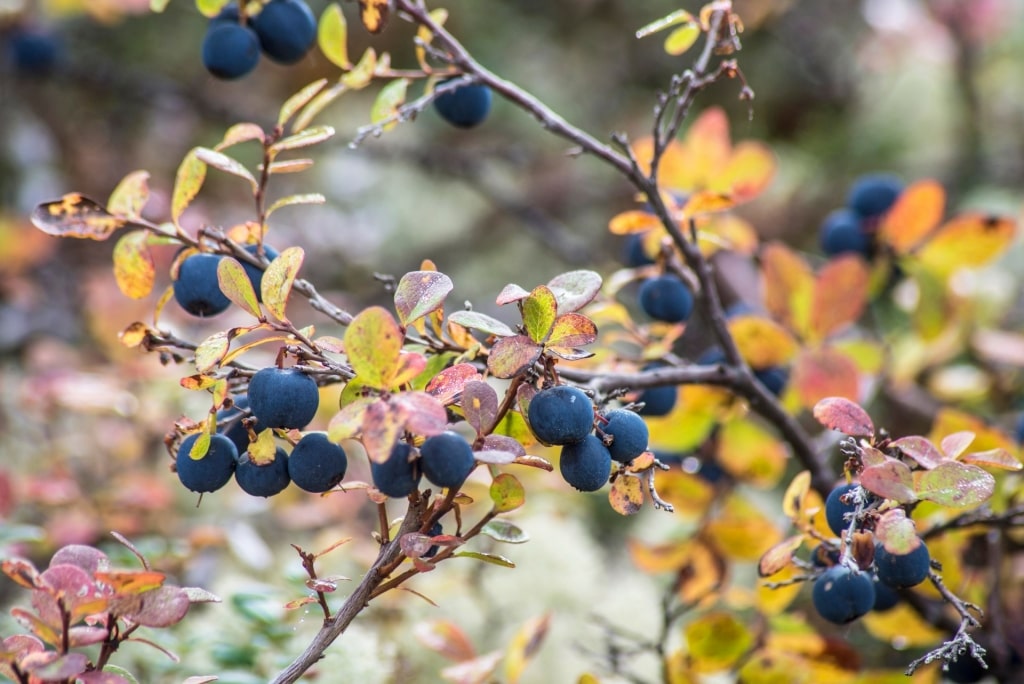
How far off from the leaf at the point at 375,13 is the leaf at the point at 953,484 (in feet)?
1.21

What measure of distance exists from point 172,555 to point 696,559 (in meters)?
0.42

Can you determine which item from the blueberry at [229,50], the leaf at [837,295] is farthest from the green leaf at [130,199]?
the leaf at [837,295]

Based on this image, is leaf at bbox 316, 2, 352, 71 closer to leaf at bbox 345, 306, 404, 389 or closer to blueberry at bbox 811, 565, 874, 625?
leaf at bbox 345, 306, 404, 389

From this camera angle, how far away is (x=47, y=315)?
130 centimetres

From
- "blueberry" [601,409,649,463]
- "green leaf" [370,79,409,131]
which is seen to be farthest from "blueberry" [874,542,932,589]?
"green leaf" [370,79,409,131]

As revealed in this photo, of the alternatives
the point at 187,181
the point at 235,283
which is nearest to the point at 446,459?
the point at 235,283

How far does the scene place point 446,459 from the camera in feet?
1.21

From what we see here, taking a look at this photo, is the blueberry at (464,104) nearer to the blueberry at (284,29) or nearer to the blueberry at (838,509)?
the blueberry at (284,29)

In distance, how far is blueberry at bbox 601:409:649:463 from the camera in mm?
419

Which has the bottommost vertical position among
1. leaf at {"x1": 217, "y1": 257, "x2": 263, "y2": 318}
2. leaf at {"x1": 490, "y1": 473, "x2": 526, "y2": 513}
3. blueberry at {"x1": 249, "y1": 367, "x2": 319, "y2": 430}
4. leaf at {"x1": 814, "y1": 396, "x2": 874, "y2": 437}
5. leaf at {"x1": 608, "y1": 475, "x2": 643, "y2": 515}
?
leaf at {"x1": 490, "y1": 473, "x2": 526, "y2": 513}

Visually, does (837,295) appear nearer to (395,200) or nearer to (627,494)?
(627,494)

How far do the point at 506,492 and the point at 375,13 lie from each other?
28 cm

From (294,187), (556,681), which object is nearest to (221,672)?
(556,681)

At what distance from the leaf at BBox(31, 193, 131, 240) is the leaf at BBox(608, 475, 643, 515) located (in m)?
0.28
